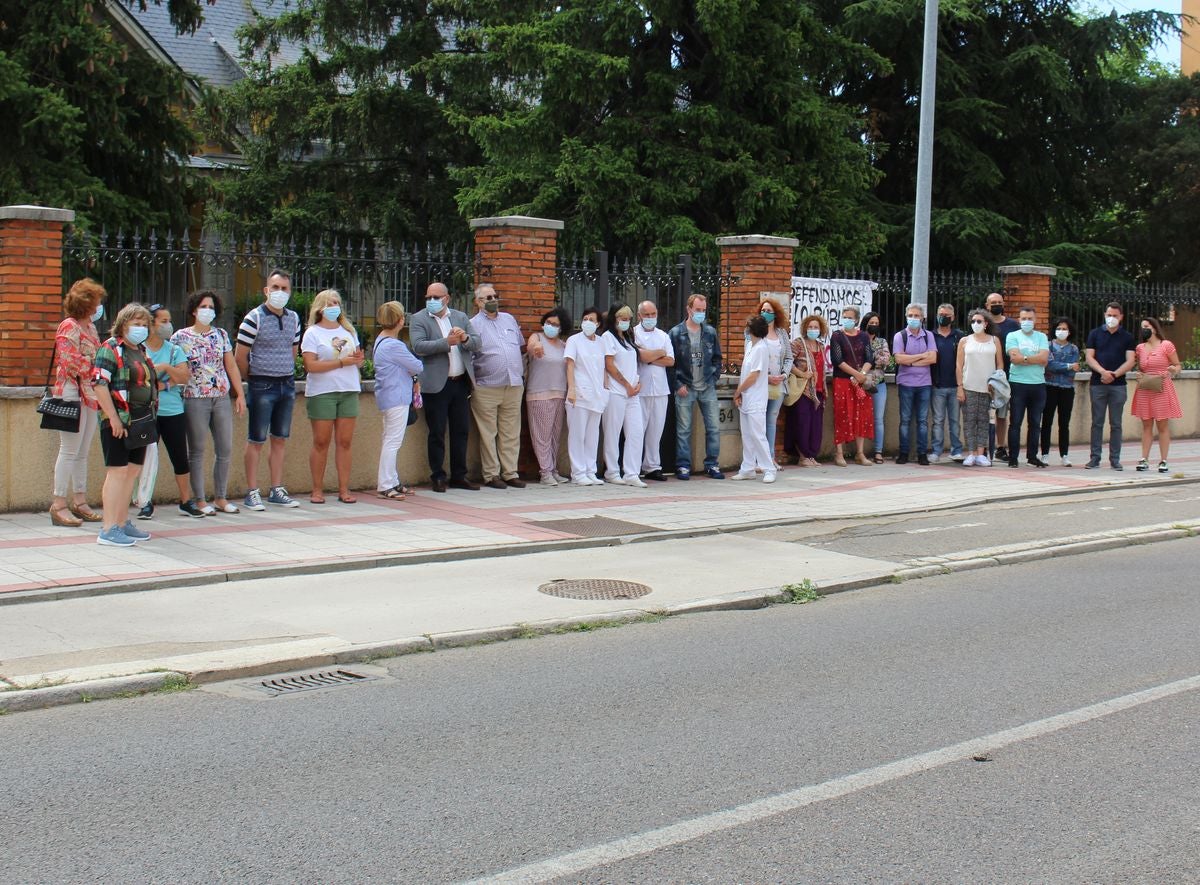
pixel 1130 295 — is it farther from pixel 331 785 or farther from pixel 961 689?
pixel 331 785

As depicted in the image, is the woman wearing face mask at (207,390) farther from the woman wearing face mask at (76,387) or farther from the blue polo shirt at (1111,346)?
the blue polo shirt at (1111,346)

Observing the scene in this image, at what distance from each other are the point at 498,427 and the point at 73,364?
4.55 metres

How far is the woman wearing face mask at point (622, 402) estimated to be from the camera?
13.8m

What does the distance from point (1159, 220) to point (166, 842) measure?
3055 centimetres

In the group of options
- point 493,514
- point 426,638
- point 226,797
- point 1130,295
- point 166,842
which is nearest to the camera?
point 166,842

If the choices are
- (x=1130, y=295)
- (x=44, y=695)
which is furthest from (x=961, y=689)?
(x=1130, y=295)

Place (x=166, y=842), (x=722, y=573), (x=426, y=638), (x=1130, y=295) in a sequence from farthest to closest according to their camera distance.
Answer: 1. (x=1130, y=295)
2. (x=722, y=573)
3. (x=426, y=638)
4. (x=166, y=842)

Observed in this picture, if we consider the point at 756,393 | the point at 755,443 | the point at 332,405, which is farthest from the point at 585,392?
the point at 332,405

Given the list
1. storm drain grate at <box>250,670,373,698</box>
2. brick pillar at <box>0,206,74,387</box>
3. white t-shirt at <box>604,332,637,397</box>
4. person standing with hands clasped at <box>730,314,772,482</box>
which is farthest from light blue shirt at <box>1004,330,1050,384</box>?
storm drain grate at <box>250,670,373,698</box>

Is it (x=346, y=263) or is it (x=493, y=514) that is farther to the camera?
(x=346, y=263)

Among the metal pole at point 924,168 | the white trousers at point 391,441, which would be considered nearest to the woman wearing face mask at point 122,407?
the white trousers at point 391,441

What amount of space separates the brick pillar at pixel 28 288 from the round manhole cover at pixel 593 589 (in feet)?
16.4

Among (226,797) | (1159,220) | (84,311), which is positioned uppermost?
(1159,220)

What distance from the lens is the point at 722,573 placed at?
9570mm
